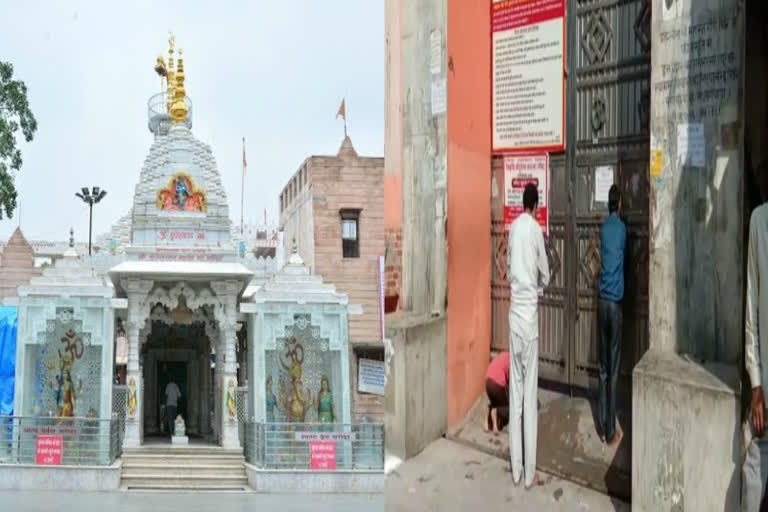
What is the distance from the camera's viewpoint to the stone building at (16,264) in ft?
52.3

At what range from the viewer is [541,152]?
5.04 meters

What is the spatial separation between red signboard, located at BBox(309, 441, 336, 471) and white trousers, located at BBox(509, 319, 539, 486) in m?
8.08

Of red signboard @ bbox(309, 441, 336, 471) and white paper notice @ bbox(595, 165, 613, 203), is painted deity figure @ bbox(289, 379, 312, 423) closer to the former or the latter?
red signboard @ bbox(309, 441, 336, 471)

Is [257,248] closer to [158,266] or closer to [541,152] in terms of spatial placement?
[158,266]

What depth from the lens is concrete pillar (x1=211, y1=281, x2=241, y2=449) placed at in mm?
14180

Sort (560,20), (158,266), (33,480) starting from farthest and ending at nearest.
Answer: (158,266), (33,480), (560,20)

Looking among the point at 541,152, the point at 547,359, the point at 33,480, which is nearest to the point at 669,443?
the point at 547,359

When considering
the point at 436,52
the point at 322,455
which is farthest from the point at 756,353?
the point at 322,455

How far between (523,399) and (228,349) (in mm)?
10455

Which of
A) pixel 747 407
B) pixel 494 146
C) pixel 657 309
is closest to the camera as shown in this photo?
pixel 747 407

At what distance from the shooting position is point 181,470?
45.0 feet

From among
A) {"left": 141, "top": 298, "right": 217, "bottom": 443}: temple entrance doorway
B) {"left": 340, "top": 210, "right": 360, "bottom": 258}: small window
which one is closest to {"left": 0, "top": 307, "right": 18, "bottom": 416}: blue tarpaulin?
{"left": 141, "top": 298, "right": 217, "bottom": 443}: temple entrance doorway

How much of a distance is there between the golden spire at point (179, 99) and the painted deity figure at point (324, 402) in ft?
14.2

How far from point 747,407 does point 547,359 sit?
1.49m
